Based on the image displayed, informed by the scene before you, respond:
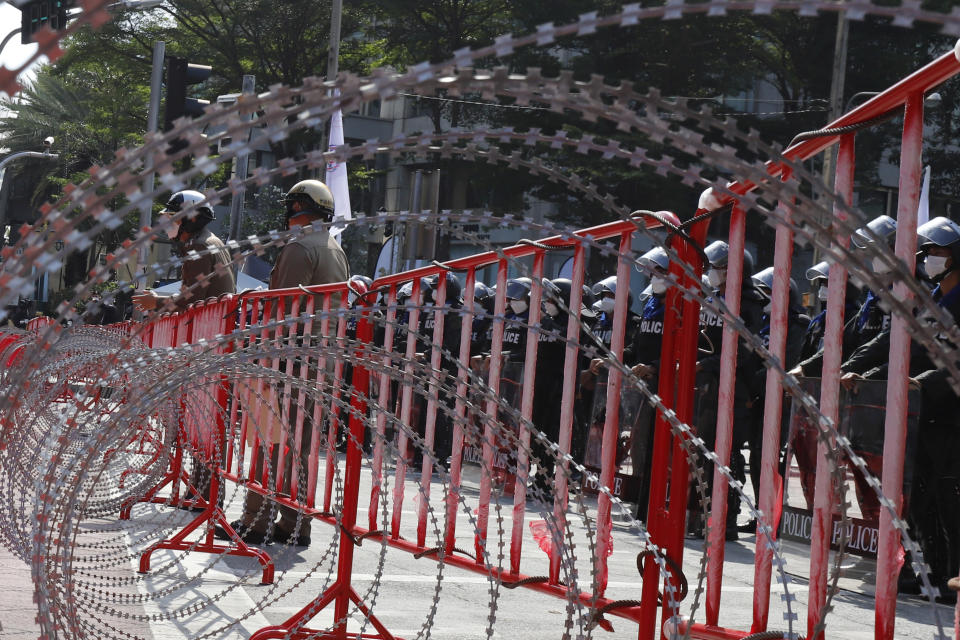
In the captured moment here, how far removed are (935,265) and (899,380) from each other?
436 cm

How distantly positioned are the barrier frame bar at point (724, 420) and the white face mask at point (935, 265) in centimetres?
375

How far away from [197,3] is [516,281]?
1202 inches

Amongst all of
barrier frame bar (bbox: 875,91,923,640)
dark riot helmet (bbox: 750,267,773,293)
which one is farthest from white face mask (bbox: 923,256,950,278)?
barrier frame bar (bbox: 875,91,923,640)

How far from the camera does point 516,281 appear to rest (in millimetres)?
14594

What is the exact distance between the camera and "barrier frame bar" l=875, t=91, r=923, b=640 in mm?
2654

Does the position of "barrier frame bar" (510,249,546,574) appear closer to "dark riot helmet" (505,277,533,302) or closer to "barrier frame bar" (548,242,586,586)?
"barrier frame bar" (548,242,586,586)

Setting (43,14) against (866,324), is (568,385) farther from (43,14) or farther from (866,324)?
(43,14)

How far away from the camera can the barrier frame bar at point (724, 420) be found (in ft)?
10.8

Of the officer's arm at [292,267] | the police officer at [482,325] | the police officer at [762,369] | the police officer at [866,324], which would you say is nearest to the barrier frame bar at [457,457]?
the officer's arm at [292,267]

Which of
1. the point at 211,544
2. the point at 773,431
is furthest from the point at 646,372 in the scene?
the point at 773,431

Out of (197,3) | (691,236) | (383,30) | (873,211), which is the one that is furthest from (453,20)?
(691,236)

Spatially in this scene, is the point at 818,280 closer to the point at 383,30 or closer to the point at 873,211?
the point at 873,211

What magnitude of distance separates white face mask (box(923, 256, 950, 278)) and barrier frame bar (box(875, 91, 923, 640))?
4.27 meters

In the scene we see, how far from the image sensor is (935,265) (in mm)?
6742
